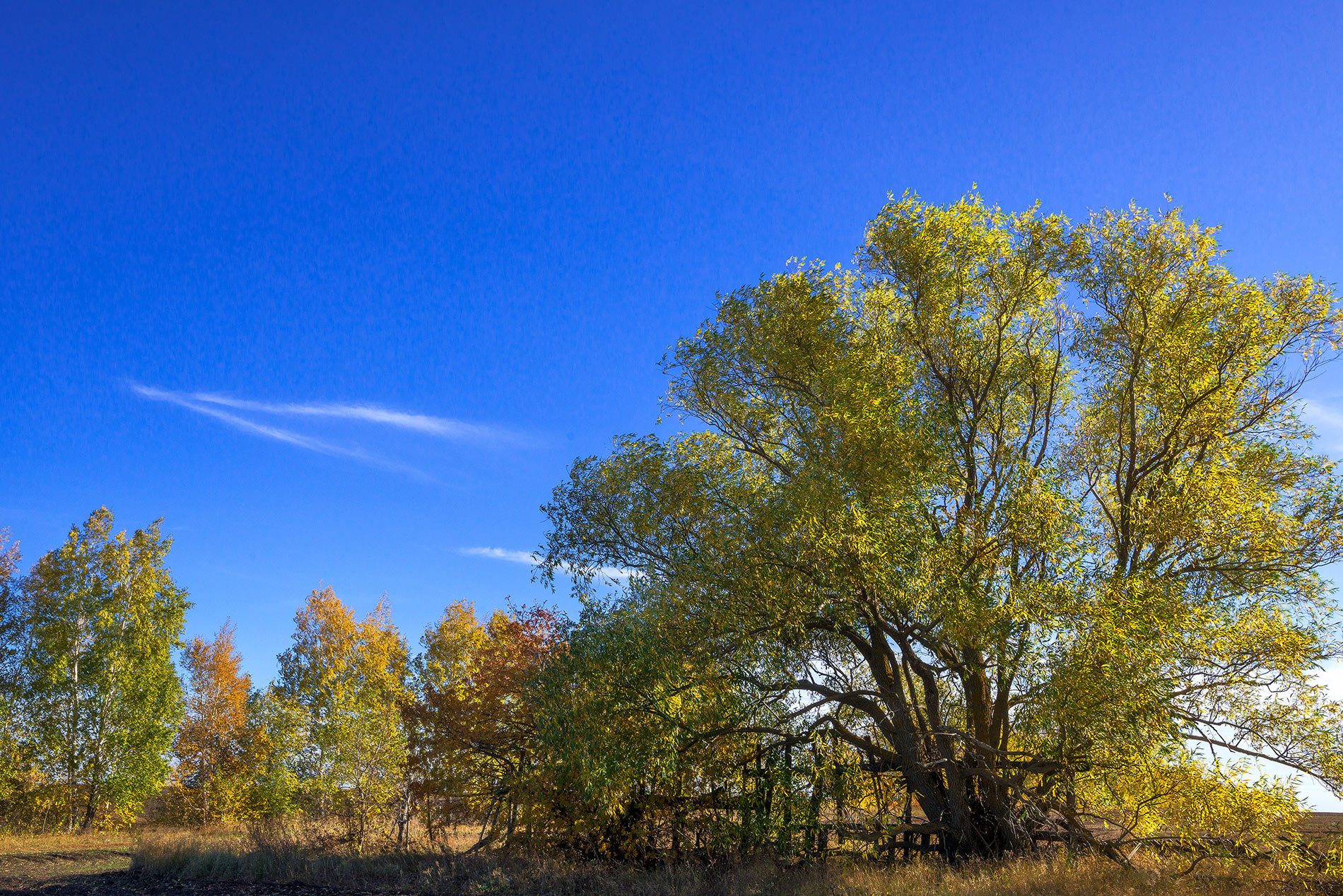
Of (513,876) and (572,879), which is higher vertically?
(572,879)

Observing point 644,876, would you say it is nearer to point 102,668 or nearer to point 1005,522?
point 1005,522

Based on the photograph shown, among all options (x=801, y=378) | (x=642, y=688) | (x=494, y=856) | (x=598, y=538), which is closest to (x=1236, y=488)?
(x=801, y=378)

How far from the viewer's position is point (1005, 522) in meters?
12.9

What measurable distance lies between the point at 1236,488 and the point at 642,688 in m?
10.8

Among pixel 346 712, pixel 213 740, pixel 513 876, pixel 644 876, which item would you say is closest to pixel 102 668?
pixel 213 740

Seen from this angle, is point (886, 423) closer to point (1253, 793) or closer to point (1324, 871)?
point (1253, 793)

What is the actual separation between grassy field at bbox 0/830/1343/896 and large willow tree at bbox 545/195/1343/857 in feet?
4.20

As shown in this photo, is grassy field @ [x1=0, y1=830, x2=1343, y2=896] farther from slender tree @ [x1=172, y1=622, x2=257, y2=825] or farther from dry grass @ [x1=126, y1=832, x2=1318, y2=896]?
slender tree @ [x1=172, y1=622, x2=257, y2=825]

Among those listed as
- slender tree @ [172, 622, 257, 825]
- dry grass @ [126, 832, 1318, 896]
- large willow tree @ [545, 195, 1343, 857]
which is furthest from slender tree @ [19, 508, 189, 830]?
large willow tree @ [545, 195, 1343, 857]

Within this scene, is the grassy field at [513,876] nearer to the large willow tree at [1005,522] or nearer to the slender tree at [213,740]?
the large willow tree at [1005,522]

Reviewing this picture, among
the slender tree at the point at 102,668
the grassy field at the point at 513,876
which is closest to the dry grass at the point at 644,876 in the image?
the grassy field at the point at 513,876

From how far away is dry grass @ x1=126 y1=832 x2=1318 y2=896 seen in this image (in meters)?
11.6

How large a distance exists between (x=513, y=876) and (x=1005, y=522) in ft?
41.2

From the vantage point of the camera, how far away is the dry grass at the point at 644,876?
38.1ft
